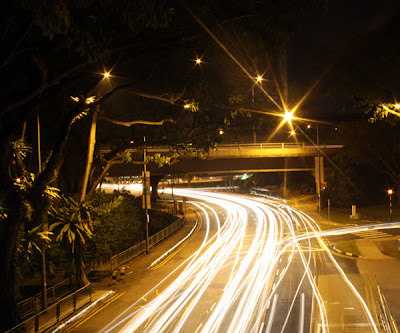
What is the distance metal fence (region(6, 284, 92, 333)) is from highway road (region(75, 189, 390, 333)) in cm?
182

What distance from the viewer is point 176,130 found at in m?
22.2

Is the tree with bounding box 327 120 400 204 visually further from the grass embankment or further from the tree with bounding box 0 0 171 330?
the tree with bounding box 0 0 171 330

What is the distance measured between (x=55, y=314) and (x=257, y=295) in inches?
285

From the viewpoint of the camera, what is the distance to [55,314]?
46.9ft

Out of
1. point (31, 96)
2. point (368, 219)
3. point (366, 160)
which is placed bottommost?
point (368, 219)

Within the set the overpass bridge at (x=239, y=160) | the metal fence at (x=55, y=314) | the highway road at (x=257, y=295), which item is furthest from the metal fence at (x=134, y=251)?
the overpass bridge at (x=239, y=160)

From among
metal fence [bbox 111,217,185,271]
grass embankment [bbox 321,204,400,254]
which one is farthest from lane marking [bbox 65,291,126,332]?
grass embankment [bbox 321,204,400,254]

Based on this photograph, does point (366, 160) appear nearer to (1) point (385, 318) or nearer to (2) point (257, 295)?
(2) point (257, 295)

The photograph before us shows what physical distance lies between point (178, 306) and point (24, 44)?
31.9 feet

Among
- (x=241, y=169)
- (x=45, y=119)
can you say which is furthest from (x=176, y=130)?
(x=241, y=169)

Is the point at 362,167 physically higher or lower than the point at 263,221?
higher

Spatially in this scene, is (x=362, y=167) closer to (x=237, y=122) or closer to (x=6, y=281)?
(x=237, y=122)

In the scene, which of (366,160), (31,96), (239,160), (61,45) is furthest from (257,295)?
(366,160)

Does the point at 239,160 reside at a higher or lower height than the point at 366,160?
higher
